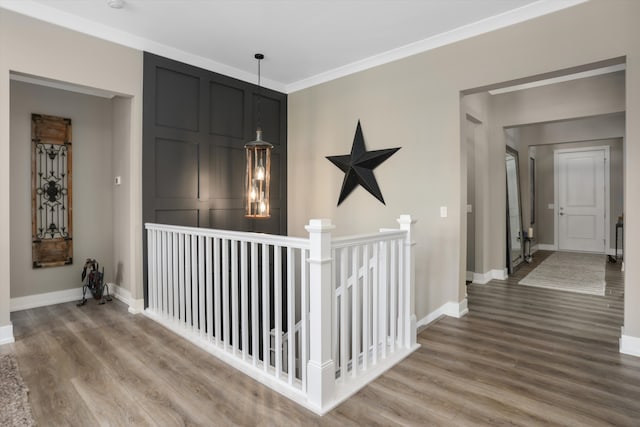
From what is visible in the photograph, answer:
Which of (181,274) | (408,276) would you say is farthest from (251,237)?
(408,276)

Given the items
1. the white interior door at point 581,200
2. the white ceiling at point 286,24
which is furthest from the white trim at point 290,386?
the white interior door at point 581,200

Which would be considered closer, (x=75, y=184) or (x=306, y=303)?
(x=306, y=303)

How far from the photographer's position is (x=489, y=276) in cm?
519

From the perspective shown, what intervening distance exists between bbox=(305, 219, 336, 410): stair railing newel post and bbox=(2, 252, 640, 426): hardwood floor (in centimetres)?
12

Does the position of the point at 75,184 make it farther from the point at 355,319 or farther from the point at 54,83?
the point at 355,319

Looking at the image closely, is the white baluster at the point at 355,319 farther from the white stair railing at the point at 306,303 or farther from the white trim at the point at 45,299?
the white trim at the point at 45,299

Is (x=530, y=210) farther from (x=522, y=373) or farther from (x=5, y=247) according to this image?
(x=5, y=247)

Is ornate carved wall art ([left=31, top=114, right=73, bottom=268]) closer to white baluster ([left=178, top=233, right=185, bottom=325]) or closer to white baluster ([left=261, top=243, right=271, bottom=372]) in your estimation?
white baluster ([left=178, top=233, right=185, bottom=325])

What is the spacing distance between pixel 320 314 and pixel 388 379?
75 centimetres

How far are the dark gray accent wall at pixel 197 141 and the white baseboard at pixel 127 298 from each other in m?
0.87

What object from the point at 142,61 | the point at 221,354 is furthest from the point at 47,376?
the point at 142,61

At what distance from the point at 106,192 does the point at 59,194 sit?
18.6 inches

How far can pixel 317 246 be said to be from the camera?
1.96 meters

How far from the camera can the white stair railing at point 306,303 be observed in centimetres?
201
